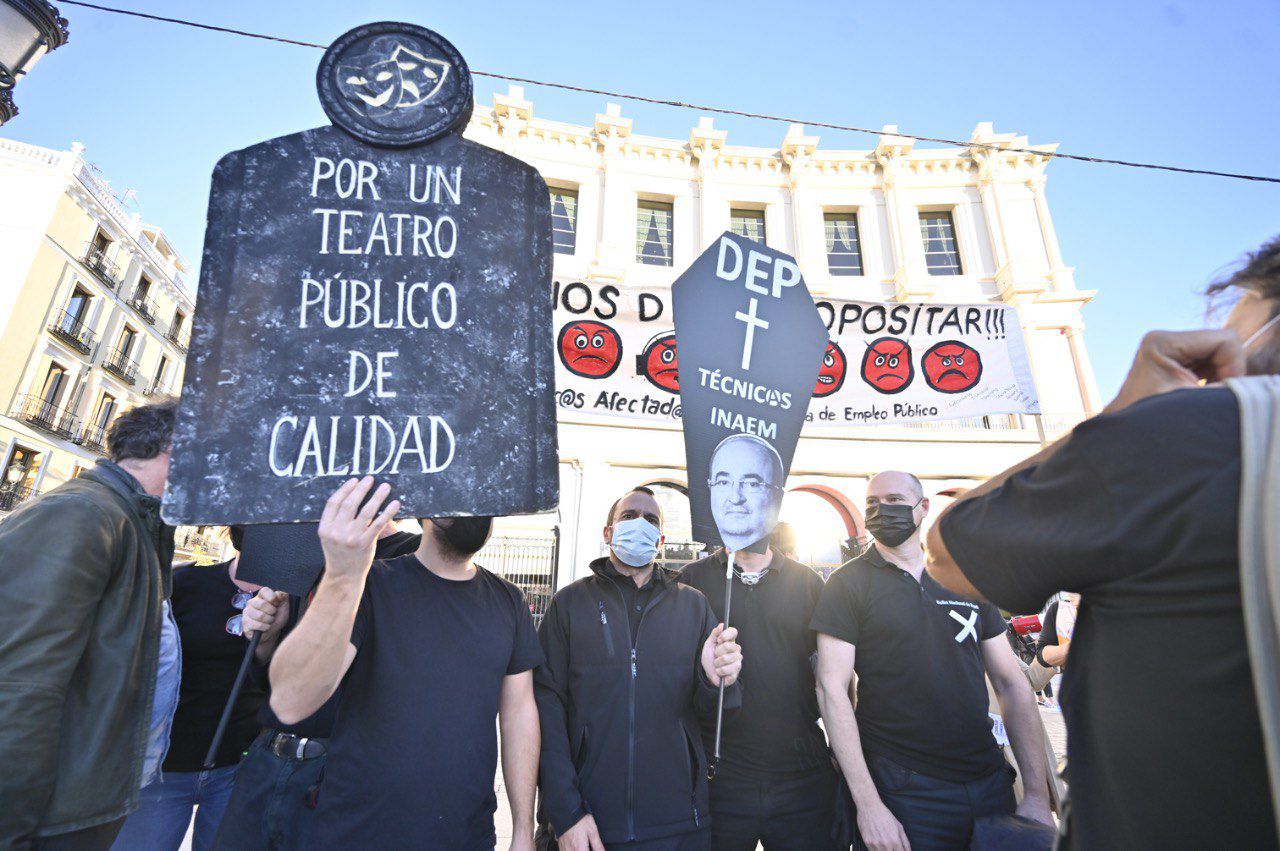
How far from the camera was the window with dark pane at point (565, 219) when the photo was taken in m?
15.3

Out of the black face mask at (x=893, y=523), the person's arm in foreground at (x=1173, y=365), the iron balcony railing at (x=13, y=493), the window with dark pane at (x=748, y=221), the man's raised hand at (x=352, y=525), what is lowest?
the man's raised hand at (x=352, y=525)

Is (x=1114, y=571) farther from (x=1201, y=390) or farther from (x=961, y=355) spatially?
(x=961, y=355)

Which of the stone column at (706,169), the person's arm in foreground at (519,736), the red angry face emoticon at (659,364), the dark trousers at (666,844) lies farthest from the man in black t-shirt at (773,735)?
the stone column at (706,169)

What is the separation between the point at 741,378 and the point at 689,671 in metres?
1.42

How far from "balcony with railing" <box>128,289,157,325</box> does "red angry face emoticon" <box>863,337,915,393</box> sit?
33.2 metres

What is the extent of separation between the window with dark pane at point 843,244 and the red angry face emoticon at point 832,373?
1236cm

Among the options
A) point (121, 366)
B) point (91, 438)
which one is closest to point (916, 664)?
point (91, 438)

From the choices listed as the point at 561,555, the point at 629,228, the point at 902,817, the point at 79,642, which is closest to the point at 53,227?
the point at 629,228

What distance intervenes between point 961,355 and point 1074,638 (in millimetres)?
4428

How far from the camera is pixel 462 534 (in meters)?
2.24

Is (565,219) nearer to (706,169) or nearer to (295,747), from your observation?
(706,169)

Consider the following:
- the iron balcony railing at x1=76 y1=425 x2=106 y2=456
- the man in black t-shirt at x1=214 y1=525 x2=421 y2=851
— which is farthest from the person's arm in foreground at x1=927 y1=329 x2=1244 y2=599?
the iron balcony railing at x1=76 y1=425 x2=106 y2=456

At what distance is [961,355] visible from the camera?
16.1 ft

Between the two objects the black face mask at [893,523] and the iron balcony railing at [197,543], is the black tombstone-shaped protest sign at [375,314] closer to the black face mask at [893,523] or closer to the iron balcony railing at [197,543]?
the black face mask at [893,523]
